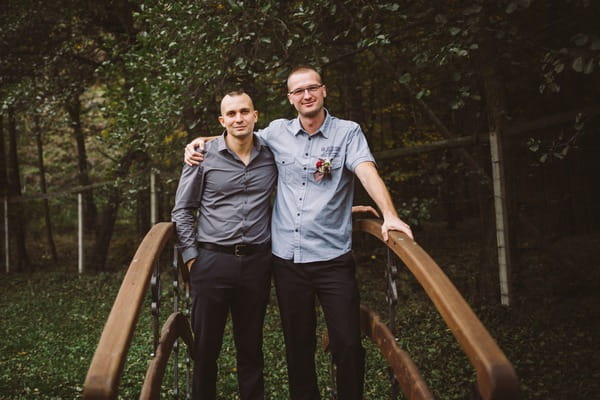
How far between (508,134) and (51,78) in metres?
8.42

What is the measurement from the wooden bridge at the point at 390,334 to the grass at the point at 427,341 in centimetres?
223

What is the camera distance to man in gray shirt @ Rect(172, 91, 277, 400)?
10.7 feet

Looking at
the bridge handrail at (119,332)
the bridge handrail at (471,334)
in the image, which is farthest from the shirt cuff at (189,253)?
the bridge handrail at (471,334)

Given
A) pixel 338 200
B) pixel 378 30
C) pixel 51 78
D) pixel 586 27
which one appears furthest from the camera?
pixel 51 78

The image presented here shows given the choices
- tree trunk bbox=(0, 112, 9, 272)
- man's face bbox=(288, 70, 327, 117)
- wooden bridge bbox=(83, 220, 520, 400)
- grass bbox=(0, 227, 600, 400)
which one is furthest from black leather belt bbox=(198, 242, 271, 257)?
tree trunk bbox=(0, 112, 9, 272)

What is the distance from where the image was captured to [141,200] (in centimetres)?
1084

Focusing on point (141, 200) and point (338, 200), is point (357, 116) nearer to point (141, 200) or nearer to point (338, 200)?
point (141, 200)

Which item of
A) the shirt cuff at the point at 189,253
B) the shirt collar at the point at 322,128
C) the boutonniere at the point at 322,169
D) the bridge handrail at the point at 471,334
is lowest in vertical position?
the bridge handrail at the point at 471,334

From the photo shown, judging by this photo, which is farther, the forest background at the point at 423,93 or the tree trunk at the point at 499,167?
the tree trunk at the point at 499,167

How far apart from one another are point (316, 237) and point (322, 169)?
384mm

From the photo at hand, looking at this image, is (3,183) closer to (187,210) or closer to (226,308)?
(187,210)

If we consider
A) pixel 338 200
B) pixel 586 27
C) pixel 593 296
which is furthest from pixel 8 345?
pixel 586 27

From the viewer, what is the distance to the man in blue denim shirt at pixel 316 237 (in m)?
3.11

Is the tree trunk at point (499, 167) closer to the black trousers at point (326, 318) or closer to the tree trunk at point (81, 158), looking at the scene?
the black trousers at point (326, 318)
